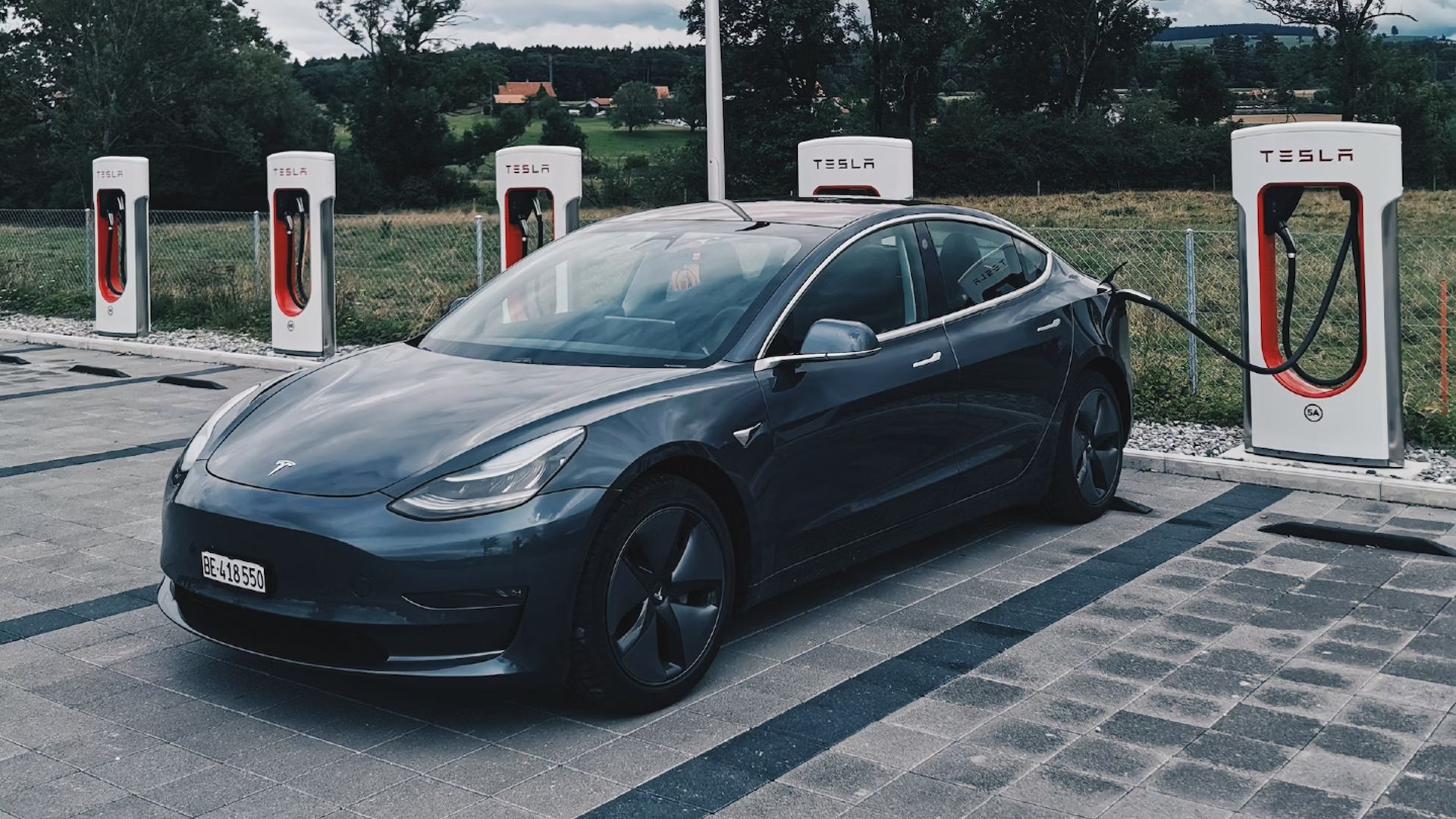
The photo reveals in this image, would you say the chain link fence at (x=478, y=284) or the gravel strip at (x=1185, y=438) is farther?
the chain link fence at (x=478, y=284)

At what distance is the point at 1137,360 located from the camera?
10.8 meters

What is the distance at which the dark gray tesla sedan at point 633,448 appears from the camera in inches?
164

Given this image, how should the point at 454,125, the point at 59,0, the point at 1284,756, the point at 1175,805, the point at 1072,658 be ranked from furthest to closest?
the point at 454,125, the point at 59,0, the point at 1072,658, the point at 1284,756, the point at 1175,805

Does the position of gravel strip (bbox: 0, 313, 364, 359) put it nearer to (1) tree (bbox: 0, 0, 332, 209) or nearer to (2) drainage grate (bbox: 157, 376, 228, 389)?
(2) drainage grate (bbox: 157, 376, 228, 389)

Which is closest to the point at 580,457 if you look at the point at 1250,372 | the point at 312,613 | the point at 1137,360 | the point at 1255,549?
the point at 312,613

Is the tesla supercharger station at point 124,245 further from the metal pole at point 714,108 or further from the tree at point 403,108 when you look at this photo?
the tree at point 403,108

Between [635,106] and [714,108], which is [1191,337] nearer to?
[714,108]

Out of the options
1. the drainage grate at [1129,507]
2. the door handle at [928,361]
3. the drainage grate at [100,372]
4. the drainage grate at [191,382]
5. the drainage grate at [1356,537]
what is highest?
the door handle at [928,361]

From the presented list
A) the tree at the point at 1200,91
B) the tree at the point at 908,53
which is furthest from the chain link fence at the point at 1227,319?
the tree at the point at 1200,91

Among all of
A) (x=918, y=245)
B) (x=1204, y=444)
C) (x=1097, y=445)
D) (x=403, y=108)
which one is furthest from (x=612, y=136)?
(x=918, y=245)

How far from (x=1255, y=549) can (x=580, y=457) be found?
3649mm

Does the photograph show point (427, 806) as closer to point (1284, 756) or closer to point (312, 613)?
point (312, 613)

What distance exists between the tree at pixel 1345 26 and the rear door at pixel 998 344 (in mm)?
66107

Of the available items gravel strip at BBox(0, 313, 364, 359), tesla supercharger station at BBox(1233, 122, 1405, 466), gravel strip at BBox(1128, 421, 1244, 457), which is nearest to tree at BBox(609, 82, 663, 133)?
gravel strip at BBox(0, 313, 364, 359)
